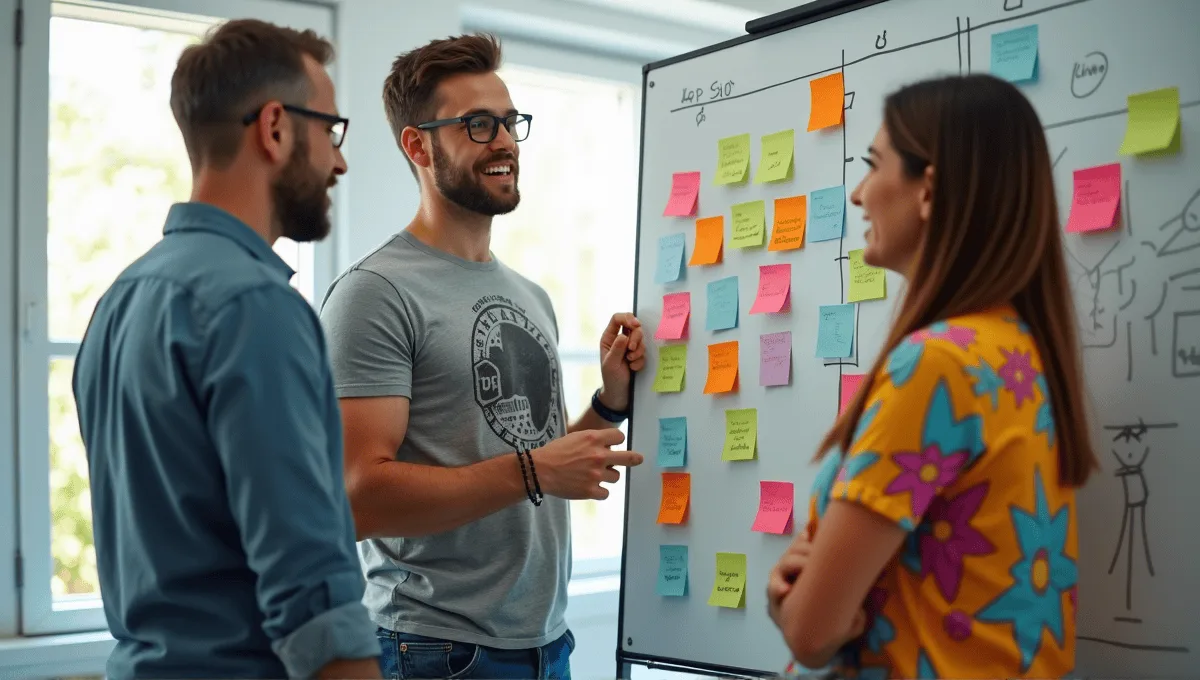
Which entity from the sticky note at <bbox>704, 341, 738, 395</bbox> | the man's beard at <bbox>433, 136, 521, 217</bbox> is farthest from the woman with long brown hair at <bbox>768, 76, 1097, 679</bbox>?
the man's beard at <bbox>433, 136, 521, 217</bbox>

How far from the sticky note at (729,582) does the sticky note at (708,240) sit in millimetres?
558

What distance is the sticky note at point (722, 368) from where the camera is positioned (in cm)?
191

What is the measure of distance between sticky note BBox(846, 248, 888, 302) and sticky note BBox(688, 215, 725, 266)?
1.04 ft

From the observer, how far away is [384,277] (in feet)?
6.14

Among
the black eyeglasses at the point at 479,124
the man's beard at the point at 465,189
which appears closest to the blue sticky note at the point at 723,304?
the man's beard at the point at 465,189

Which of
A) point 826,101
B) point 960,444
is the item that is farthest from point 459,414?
point 960,444

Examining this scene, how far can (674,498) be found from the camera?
199cm

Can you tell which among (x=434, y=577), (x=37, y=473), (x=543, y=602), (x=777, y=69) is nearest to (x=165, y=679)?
(x=434, y=577)

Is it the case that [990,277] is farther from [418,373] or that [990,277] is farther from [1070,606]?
[418,373]

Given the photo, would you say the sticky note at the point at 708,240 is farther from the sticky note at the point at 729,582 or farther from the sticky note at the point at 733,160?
the sticky note at the point at 729,582

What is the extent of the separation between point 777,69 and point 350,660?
4.24ft

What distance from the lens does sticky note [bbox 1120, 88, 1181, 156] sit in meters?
1.35

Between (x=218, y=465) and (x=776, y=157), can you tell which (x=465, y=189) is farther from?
(x=218, y=465)

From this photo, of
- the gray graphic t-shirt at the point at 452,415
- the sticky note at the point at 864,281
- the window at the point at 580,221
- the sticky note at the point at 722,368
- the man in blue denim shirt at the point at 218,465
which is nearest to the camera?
the man in blue denim shirt at the point at 218,465
